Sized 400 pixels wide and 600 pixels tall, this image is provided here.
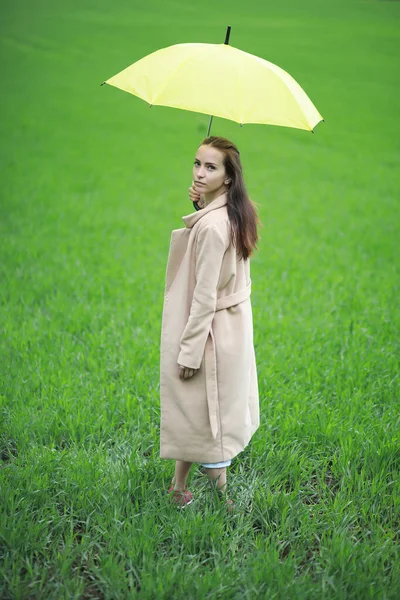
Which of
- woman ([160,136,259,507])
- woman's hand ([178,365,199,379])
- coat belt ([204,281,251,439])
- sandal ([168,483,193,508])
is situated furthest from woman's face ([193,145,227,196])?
sandal ([168,483,193,508])

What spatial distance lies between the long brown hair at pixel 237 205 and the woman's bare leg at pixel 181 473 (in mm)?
939

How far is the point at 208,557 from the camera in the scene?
2826 mm

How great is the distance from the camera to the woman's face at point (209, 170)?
9.40 ft

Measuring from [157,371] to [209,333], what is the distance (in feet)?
5.42

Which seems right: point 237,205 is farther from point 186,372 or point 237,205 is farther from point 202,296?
point 186,372

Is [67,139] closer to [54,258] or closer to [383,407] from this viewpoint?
[54,258]

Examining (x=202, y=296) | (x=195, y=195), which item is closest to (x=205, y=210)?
(x=195, y=195)

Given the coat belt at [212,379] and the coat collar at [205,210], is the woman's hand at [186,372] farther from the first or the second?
the coat collar at [205,210]

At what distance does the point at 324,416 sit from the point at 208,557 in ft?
4.27

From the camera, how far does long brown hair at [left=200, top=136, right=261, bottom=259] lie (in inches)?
113

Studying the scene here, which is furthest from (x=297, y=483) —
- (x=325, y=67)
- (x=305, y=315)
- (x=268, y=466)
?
(x=325, y=67)

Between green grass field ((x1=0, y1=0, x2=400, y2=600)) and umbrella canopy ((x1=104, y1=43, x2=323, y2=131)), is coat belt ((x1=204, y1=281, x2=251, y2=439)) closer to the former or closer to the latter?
green grass field ((x1=0, y1=0, x2=400, y2=600))

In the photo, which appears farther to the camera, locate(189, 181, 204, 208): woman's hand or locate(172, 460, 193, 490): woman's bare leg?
locate(172, 460, 193, 490): woman's bare leg

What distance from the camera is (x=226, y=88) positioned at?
113 inches
